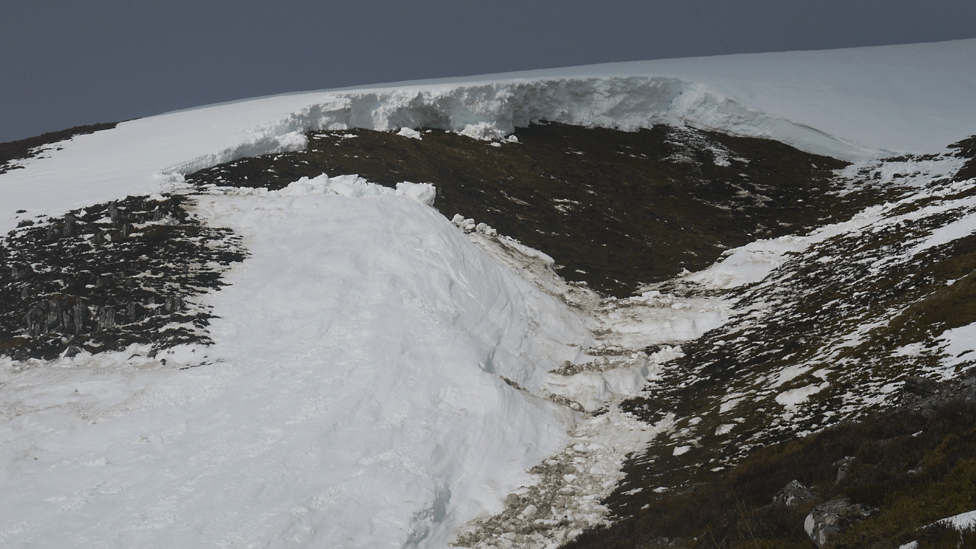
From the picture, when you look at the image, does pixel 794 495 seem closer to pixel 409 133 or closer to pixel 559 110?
pixel 409 133

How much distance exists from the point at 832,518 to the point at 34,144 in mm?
61292

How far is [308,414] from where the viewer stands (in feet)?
68.9

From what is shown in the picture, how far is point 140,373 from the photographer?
72.8 feet

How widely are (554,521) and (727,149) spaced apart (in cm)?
6383

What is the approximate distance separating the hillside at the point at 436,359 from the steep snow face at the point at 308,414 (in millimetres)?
94

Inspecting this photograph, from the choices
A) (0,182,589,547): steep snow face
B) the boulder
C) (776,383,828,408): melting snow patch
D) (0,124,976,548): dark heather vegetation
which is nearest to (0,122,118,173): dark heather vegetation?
(0,124,976,548): dark heather vegetation

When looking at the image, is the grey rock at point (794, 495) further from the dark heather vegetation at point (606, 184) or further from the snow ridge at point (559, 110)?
the snow ridge at point (559, 110)

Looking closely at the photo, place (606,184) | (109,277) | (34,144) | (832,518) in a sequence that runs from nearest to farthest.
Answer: (832,518)
(109,277)
(34,144)
(606,184)

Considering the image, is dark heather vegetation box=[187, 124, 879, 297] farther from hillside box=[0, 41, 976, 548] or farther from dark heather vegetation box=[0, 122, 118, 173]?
dark heather vegetation box=[0, 122, 118, 173]

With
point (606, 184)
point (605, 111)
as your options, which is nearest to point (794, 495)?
point (606, 184)

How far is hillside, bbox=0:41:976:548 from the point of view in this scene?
1631 centimetres

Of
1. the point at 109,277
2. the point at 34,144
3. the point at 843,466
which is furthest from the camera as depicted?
the point at 34,144

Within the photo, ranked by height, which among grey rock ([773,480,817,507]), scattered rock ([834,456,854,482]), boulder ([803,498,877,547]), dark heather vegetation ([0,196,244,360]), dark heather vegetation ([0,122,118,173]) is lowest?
grey rock ([773,480,817,507])

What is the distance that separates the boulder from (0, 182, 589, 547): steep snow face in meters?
10.3
